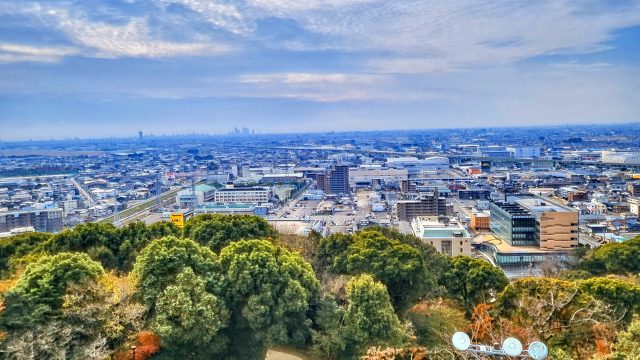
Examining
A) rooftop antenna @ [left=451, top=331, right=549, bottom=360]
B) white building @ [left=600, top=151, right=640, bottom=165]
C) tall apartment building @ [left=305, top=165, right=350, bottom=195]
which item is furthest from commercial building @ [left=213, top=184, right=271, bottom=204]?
white building @ [left=600, top=151, right=640, bottom=165]

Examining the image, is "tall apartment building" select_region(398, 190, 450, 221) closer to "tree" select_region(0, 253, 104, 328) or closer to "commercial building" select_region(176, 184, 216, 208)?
"commercial building" select_region(176, 184, 216, 208)

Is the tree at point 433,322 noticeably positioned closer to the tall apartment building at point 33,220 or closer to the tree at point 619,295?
the tree at point 619,295

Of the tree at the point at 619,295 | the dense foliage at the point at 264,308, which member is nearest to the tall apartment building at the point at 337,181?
the dense foliage at the point at 264,308

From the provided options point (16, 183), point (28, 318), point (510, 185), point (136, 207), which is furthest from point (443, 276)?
point (16, 183)

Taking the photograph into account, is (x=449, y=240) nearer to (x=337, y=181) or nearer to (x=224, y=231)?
(x=224, y=231)

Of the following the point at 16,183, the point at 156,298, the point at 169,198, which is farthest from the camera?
the point at 16,183

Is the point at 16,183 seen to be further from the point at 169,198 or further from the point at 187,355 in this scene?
the point at 187,355
